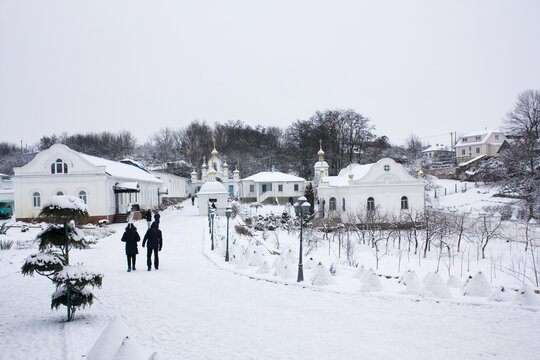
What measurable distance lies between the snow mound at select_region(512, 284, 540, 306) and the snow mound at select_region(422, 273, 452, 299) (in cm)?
139

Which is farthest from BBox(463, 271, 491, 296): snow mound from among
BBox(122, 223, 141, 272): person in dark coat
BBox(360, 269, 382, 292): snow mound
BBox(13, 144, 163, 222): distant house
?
BBox(13, 144, 163, 222): distant house

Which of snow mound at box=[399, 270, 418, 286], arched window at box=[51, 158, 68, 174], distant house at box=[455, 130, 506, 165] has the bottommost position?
snow mound at box=[399, 270, 418, 286]

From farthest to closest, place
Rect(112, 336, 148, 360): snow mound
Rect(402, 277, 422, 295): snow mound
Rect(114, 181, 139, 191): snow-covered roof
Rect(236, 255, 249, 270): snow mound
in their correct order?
Rect(114, 181, 139, 191): snow-covered roof
Rect(236, 255, 249, 270): snow mound
Rect(402, 277, 422, 295): snow mound
Rect(112, 336, 148, 360): snow mound

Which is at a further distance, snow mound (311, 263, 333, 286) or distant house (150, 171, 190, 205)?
distant house (150, 171, 190, 205)

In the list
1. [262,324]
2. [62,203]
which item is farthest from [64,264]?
[262,324]

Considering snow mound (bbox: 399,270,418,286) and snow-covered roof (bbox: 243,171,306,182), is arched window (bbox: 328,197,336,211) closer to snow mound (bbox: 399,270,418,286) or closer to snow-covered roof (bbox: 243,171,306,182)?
snow-covered roof (bbox: 243,171,306,182)

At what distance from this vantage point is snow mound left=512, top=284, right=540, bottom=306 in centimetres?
872

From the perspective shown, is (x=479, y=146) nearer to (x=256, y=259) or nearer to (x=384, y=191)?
(x=384, y=191)

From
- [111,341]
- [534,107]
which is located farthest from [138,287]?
[534,107]

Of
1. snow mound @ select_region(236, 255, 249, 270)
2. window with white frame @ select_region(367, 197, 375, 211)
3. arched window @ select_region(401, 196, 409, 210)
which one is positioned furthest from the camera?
arched window @ select_region(401, 196, 409, 210)

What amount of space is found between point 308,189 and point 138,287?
31.2 m

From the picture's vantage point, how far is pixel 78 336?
705cm

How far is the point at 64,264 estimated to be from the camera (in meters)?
7.94

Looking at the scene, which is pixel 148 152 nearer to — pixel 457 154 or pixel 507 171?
pixel 457 154
